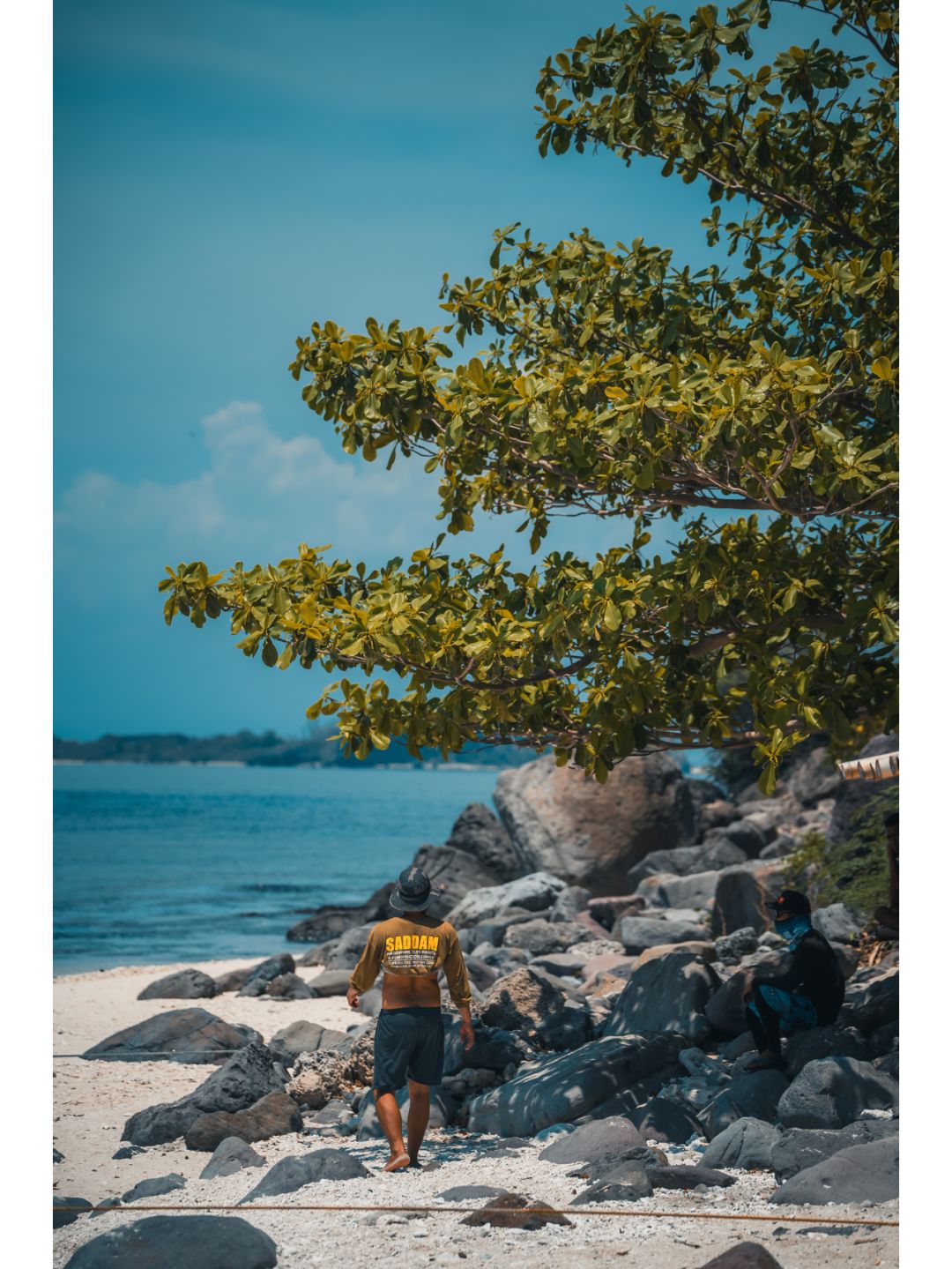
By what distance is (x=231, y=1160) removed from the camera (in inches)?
298

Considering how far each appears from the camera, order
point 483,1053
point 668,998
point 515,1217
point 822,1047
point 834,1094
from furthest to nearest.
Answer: point 668,998
point 483,1053
point 822,1047
point 834,1094
point 515,1217

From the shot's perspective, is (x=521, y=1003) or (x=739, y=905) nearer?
(x=521, y=1003)

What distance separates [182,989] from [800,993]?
980 centimetres

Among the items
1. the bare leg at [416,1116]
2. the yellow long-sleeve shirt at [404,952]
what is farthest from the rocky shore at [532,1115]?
the yellow long-sleeve shirt at [404,952]

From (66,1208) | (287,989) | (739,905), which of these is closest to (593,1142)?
(66,1208)

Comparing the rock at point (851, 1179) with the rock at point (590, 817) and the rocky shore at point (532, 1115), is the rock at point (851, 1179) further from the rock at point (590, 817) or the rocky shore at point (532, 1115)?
the rock at point (590, 817)

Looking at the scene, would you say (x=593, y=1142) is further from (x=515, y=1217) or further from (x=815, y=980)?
(x=815, y=980)

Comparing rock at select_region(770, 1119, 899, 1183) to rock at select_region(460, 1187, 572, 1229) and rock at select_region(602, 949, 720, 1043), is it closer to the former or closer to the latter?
rock at select_region(460, 1187, 572, 1229)

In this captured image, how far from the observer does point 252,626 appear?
23.9ft

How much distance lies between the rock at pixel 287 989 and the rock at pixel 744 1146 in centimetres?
927

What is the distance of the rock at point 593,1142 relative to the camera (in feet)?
22.8
